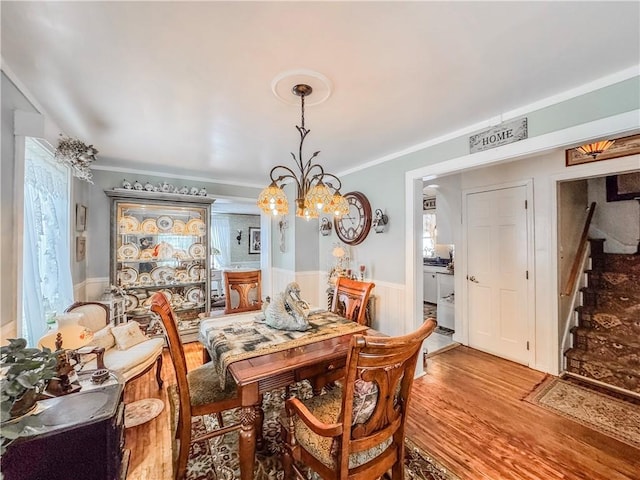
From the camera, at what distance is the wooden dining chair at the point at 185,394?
152 cm

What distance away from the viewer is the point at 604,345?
2.90 meters

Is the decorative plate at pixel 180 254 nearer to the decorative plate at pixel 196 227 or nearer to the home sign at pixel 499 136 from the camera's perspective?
the decorative plate at pixel 196 227

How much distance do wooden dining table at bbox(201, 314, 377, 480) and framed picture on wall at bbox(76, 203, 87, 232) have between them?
103 inches

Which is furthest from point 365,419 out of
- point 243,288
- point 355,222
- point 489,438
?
point 355,222

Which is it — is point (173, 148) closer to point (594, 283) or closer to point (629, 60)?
point (629, 60)

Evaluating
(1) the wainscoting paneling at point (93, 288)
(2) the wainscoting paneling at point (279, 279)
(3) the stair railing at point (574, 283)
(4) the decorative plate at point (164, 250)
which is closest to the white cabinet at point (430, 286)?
(3) the stair railing at point (574, 283)

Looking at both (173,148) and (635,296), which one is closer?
(173,148)

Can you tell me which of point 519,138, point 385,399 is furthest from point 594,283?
point 385,399

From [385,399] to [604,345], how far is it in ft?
10.7

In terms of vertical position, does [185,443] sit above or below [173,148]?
below

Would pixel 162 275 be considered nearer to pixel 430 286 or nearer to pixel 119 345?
pixel 119 345

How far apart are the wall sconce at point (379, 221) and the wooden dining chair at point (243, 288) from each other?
150 cm

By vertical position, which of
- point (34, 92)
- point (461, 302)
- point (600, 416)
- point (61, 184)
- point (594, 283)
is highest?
point (34, 92)

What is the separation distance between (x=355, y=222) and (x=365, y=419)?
8.82 feet
